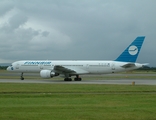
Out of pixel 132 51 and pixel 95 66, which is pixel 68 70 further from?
pixel 132 51

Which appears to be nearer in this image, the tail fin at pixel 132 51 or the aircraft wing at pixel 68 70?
the aircraft wing at pixel 68 70

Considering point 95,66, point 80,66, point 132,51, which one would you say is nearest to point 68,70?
point 80,66

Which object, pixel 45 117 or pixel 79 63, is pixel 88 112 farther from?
pixel 79 63

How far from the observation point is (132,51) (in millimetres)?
44344

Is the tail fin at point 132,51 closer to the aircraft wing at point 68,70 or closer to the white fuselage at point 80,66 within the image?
the white fuselage at point 80,66

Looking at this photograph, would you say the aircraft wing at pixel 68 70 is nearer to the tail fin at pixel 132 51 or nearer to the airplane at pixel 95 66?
the airplane at pixel 95 66

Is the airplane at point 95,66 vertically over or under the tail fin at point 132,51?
under

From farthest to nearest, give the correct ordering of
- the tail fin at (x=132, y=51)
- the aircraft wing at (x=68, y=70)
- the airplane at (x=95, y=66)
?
the tail fin at (x=132, y=51)
the aircraft wing at (x=68, y=70)
the airplane at (x=95, y=66)

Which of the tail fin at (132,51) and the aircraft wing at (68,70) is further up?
the tail fin at (132,51)

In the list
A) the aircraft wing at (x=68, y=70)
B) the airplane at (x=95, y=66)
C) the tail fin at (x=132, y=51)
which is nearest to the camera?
the airplane at (x=95, y=66)

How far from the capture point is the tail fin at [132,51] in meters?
44.2

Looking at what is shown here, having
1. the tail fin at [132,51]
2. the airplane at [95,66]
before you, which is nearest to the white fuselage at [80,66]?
the airplane at [95,66]

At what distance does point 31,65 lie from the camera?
48.0m

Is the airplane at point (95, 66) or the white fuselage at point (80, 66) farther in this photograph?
the white fuselage at point (80, 66)
